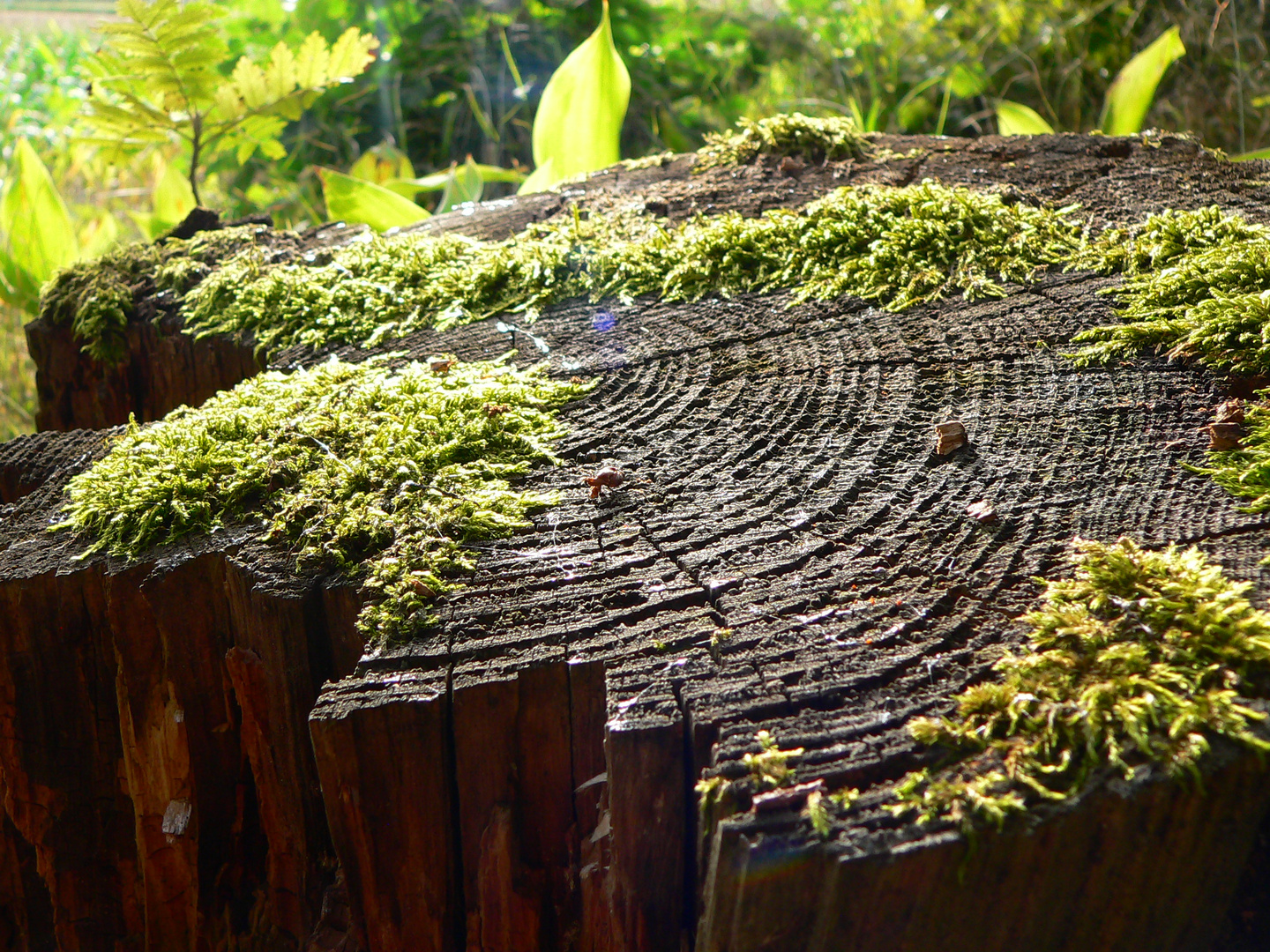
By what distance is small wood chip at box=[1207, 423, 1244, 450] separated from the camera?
56.4 inches

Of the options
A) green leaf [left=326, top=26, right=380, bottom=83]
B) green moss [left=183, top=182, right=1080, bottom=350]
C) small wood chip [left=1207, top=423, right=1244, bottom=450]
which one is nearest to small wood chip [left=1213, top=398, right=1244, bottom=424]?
small wood chip [left=1207, top=423, right=1244, bottom=450]

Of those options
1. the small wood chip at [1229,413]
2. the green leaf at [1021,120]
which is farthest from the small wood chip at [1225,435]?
the green leaf at [1021,120]

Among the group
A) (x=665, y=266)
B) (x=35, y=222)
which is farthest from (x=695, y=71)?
(x=665, y=266)

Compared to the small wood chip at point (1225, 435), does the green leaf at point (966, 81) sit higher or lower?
higher

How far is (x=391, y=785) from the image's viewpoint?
1.27 meters

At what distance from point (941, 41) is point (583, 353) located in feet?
17.1

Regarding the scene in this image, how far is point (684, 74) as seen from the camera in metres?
5.91

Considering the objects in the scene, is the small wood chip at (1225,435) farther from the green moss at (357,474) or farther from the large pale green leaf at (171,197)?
Answer: the large pale green leaf at (171,197)

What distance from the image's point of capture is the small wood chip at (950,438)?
152cm

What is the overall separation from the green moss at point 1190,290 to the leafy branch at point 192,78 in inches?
106

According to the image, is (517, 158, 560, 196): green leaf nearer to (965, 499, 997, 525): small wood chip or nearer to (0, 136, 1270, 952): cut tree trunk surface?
(0, 136, 1270, 952): cut tree trunk surface

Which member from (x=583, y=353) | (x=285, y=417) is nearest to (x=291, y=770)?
(x=285, y=417)

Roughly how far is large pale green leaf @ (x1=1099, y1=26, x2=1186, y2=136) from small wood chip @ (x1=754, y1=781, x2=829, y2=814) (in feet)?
13.4

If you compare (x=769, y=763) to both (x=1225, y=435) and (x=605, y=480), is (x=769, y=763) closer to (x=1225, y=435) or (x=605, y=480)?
(x=605, y=480)
